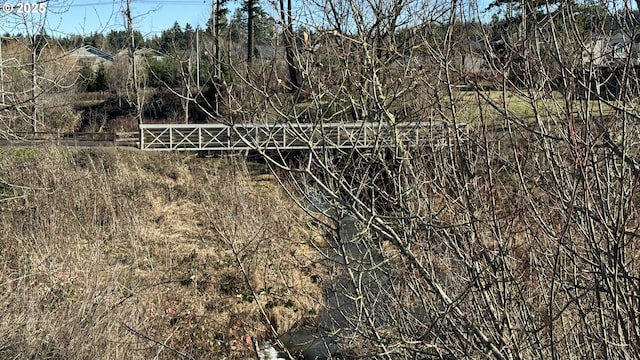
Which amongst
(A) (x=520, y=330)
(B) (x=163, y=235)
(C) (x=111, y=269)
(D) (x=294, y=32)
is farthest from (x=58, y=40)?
(B) (x=163, y=235)

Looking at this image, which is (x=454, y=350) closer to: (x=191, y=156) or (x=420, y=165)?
(x=420, y=165)

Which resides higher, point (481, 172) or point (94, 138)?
point (481, 172)

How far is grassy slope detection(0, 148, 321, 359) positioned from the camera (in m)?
6.11

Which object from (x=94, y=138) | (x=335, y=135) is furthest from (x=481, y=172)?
(x=94, y=138)

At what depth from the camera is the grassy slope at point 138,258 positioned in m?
6.11

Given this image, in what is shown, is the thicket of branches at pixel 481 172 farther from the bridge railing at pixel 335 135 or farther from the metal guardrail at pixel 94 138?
the metal guardrail at pixel 94 138

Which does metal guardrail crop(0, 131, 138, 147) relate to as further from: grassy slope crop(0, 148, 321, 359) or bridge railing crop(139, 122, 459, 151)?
bridge railing crop(139, 122, 459, 151)

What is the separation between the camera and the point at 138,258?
10742 mm

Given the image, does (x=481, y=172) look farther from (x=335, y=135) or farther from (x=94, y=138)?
(x=94, y=138)

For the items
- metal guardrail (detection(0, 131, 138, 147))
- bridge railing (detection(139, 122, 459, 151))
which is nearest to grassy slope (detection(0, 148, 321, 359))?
bridge railing (detection(139, 122, 459, 151))

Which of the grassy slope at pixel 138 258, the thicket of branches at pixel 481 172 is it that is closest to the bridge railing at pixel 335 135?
the thicket of branches at pixel 481 172

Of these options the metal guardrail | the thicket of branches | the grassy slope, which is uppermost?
the thicket of branches

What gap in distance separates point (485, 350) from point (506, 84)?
1.19 m

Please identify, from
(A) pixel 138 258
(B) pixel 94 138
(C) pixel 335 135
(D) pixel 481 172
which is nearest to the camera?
(D) pixel 481 172
